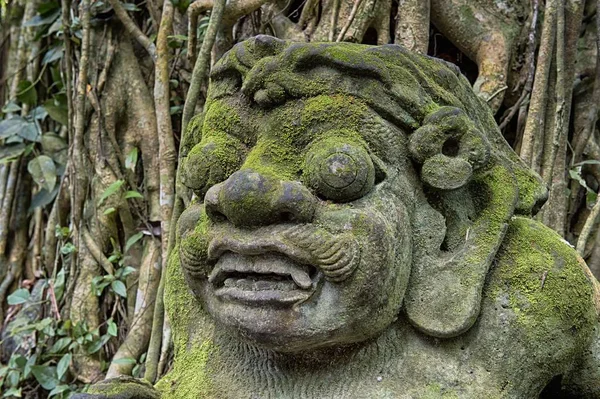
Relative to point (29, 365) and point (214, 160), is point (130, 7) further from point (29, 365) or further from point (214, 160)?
point (214, 160)

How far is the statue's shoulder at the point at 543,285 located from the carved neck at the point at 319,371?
25cm

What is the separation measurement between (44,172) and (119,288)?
819 millimetres

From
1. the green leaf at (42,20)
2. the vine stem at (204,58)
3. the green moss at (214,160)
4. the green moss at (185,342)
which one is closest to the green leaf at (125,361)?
the vine stem at (204,58)

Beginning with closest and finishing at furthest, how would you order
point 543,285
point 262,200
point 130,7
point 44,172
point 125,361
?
point 262,200 → point 543,285 → point 125,361 → point 130,7 → point 44,172

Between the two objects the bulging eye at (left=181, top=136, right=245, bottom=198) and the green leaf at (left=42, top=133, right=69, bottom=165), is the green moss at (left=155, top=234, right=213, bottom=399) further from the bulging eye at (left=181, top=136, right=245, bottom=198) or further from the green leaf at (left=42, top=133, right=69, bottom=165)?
the green leaf at (left=42, top=133, right=69, bottom=165)

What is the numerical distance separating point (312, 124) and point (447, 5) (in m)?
1.47

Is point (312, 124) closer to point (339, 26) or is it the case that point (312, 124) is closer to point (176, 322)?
point (176, 322)

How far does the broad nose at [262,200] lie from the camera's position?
4.26ft

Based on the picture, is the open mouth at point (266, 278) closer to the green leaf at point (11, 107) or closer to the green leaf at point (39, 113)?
the green leaf at point (39, 113)

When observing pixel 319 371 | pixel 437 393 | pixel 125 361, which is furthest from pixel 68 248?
pixel 437 393

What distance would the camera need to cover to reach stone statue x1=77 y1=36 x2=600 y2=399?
1.31 meters

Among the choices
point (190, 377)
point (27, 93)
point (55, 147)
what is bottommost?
point (190, 377)

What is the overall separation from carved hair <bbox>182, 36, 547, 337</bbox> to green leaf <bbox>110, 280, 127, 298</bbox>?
5.28 ft

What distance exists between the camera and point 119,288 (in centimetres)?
286
